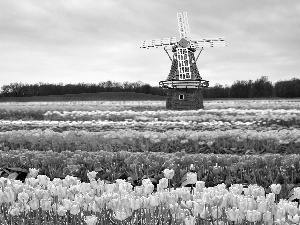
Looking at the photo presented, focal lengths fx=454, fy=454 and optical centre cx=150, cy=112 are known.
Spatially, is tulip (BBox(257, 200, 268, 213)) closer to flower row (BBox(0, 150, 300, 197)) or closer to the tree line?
flower row (BBox(0, 150, 300, 197))

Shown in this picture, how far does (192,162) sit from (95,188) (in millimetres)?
3937

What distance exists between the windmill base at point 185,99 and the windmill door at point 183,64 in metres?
0.90

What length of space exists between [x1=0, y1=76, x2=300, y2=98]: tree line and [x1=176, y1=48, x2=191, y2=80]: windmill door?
3513 cm

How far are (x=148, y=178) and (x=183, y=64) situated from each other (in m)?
24.1

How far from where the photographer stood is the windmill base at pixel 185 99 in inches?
1130

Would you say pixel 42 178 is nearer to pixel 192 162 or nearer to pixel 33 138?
pixel 192 162

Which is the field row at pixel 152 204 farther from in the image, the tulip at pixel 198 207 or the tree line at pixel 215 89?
the tree line at pixel 215 89

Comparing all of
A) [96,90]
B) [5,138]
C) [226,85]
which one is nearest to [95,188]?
[5,138]

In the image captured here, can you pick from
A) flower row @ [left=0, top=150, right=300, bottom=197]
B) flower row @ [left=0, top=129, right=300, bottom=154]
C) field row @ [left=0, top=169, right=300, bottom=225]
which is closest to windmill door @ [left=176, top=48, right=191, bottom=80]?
flower row @ [left=0, top=129, right=300, bottom=154]

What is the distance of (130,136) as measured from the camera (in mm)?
11977

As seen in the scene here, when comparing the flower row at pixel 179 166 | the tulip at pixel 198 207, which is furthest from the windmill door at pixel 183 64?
the tulip at pixel 198 207

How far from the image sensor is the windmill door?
28516 millimetres

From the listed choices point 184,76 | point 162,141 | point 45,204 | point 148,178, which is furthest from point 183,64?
point 45,204

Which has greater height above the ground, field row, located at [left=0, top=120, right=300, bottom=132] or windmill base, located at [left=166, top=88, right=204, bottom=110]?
windmill base, located at [left=166, top=88, right=204, bottom=110]
